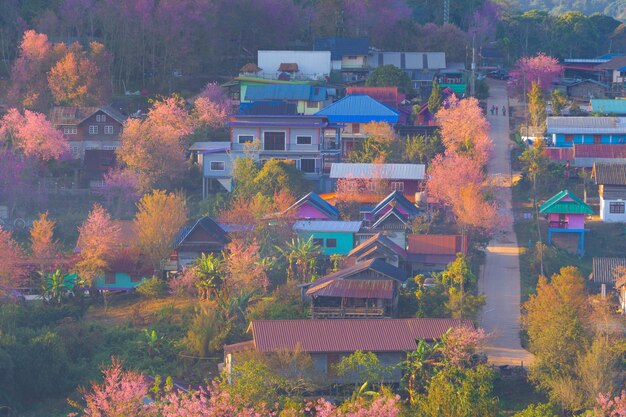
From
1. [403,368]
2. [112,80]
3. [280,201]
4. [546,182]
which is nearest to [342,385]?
[403,368]

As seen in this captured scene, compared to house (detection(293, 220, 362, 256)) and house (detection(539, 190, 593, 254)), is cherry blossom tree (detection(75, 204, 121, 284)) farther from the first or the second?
house (detection(539, 190, 593, 254))

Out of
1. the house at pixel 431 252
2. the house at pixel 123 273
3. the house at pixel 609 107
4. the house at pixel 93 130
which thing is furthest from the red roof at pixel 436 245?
the house at pixel 609 107

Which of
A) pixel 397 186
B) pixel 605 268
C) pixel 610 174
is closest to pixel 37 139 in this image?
pixel 397 186

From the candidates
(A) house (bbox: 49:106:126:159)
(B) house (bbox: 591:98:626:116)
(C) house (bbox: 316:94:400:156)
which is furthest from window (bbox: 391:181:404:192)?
(B) house (bbox: 591:98:626:116)

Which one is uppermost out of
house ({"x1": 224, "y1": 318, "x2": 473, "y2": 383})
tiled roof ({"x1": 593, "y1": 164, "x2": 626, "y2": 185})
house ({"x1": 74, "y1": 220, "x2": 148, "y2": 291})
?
tiled roof ({"x1": 593, "y1": 164, "x2": 626, "y2": 185})

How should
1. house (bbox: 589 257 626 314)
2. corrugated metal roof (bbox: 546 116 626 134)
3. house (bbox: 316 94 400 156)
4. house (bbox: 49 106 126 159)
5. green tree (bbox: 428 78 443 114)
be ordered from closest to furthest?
house (bbox: 589 257 626 314)
house (bbox: 49 106 126 159)
house (bbox: 316 94 400 156)
corrugated metal roof (bbox: 546 116 626 134)
green tree (bbox: 428 78 443 114)

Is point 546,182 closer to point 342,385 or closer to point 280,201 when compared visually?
point 280,201
